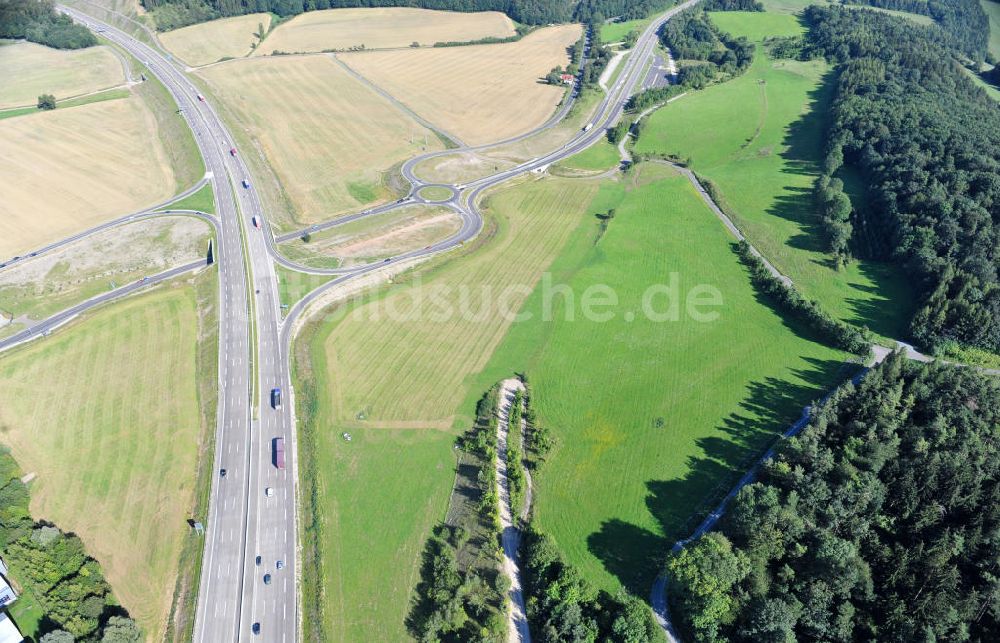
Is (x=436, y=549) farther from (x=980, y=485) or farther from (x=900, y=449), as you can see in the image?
(x=980, y=485)

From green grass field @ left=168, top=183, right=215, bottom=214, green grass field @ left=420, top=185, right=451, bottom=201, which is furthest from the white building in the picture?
green grass field @ left=420, top=185, right=451, bottom=201

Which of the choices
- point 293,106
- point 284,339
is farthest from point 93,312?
point 293,106

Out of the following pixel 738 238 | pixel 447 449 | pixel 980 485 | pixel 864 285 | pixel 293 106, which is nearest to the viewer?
pixel 980 485

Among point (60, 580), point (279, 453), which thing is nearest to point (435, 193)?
point (279, 453)

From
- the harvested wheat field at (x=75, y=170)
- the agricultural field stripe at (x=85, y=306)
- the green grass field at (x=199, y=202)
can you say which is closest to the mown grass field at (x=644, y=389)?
the agricultural field stripe at (x=85, y=306)

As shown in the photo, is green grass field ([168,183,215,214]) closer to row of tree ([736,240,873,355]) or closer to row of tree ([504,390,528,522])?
row of tree ([504,390,528,522])

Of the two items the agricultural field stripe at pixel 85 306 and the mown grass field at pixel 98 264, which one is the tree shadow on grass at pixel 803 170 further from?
the mown grass field at pixel 98 264

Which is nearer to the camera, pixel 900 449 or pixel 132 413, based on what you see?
Result: pixel 900 449
